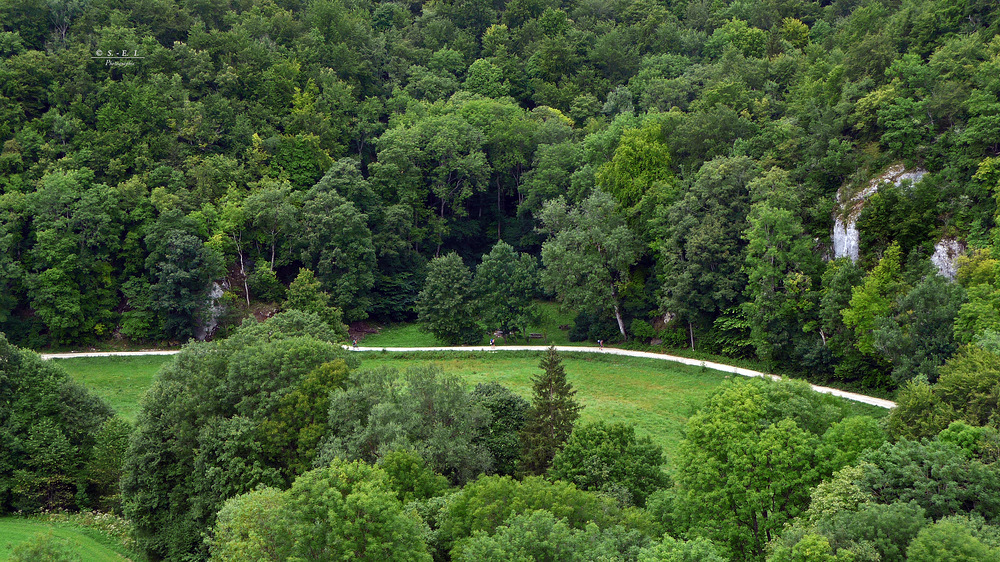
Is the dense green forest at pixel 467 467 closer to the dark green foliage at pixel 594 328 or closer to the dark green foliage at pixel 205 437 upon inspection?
the dark green foliage at pixel 205 437

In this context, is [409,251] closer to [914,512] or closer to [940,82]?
[940,82]

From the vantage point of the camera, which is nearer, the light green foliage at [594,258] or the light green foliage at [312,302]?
the light green foliage at [312,302]

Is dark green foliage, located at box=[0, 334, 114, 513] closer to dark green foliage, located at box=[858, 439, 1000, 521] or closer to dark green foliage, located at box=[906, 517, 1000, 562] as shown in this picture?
dark green foliage, located at box=[858, 439, 1000, 521]

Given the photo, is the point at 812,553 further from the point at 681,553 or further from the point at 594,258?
the point at 594,258

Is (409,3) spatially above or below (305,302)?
above

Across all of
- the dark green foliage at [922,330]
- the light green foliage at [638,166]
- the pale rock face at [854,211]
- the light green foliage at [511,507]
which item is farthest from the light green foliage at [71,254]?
the dark green foliage at [922,330]

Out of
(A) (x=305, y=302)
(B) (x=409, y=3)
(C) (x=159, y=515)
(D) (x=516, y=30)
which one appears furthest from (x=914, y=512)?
(B) (x=409, y=3)

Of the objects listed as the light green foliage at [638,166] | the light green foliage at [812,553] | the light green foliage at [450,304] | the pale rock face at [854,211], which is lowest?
the light green foliage at [812,553]
